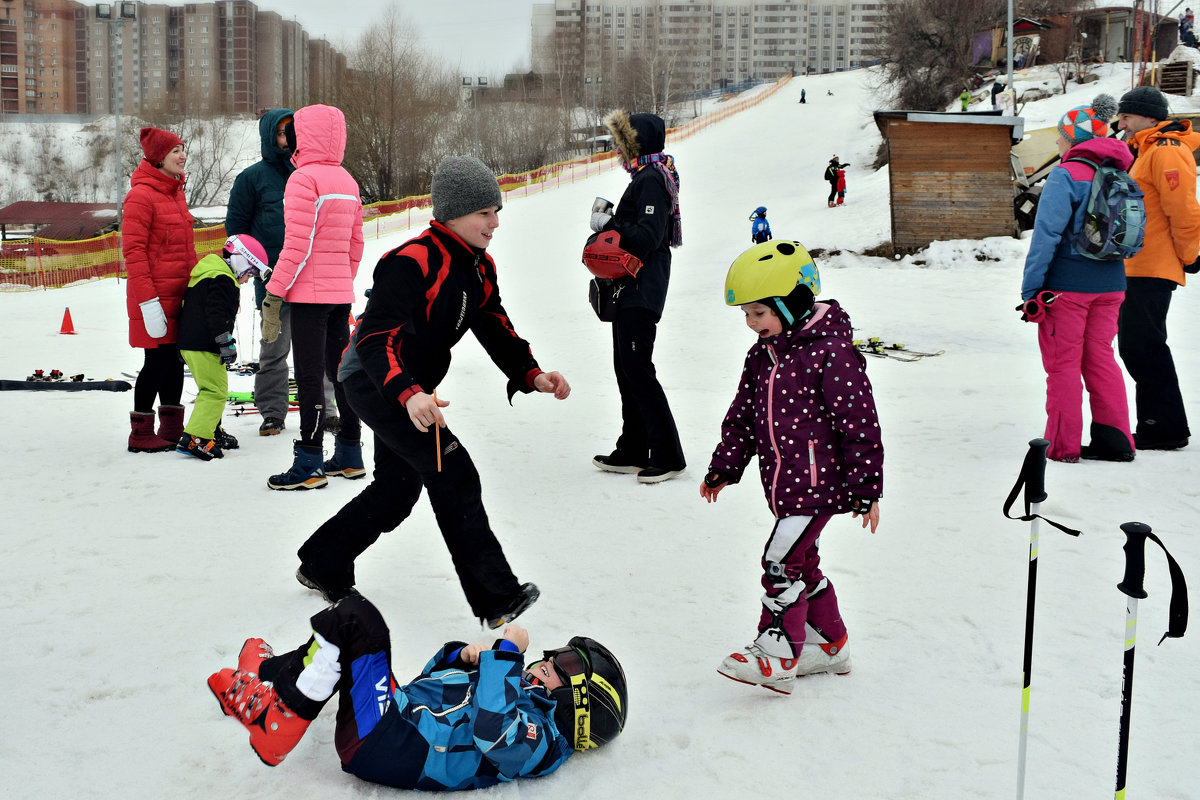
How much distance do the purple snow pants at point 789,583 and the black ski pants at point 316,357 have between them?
291 cm

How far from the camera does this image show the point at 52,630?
367cm

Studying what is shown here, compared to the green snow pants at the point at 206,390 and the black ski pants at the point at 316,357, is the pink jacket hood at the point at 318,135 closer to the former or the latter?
the black ski pants at the point at 316,357

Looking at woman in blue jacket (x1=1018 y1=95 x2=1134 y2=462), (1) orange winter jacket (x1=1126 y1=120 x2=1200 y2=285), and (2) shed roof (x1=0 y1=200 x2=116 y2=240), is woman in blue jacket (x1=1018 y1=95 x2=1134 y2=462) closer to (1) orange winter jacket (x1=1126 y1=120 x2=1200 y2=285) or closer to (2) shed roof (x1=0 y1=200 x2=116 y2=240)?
(1) orange winter jacket (x1=1126 y1=120 x2=1200 y2=285)

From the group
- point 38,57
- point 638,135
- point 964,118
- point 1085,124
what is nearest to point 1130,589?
point 638,135

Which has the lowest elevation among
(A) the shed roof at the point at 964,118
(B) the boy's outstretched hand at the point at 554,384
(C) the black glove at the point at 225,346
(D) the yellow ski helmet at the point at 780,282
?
(C) the black glove at the point at 225,346

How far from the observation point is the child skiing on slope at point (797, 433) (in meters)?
3.15

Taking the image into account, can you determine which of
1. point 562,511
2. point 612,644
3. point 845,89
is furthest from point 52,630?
point 845,89

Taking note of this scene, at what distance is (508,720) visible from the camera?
8.79 feet

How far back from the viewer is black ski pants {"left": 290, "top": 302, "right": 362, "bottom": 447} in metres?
5.61

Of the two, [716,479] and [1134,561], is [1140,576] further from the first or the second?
[716,479]

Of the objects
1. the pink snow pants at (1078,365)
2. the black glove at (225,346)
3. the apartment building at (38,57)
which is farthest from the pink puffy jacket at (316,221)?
the apartment building at (38,57)

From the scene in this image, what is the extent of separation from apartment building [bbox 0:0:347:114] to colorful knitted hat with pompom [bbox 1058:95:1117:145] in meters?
105

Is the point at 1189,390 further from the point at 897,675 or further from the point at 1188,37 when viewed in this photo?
the point at 1188,37

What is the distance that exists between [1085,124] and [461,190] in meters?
4.06
